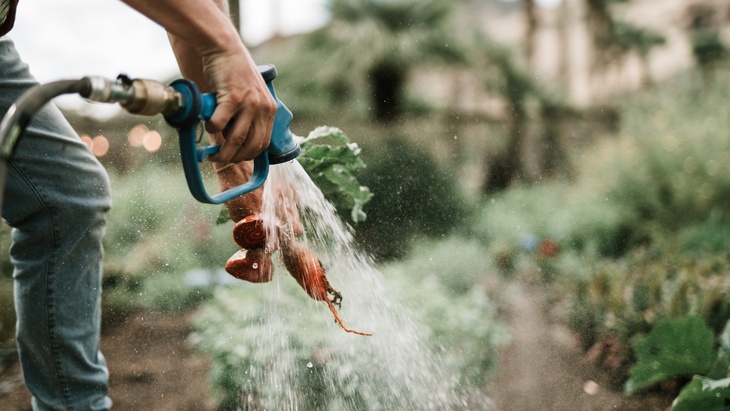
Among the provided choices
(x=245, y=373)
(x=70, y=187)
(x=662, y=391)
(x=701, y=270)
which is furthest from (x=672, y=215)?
(x=70, y=187)

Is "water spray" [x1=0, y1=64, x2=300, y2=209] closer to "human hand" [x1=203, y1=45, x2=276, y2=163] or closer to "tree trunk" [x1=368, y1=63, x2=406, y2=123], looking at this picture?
"human hand" [x1=203, y1=45, x2=276, y2=163]

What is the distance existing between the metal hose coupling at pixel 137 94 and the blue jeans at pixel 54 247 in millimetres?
414

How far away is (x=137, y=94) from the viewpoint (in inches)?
37.1

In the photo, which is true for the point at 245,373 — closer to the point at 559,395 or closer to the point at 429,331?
the point at 429,331

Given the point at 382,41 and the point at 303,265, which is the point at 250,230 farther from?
the point at 382,41

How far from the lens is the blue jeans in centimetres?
127

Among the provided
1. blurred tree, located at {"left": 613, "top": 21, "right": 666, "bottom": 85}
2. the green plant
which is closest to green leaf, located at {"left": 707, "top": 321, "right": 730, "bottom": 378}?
the green plant

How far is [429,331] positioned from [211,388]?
2.53ft

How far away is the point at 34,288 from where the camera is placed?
132 centimetres

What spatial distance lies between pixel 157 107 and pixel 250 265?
21.9 inches

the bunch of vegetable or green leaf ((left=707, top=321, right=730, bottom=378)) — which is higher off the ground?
the bunch of vegetable

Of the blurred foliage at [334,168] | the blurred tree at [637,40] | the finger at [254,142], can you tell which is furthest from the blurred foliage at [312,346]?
the blurred tree at [637,40]

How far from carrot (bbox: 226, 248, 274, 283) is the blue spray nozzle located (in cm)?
27

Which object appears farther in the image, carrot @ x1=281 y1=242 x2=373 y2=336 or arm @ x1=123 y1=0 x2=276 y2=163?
carrot @ x1=281 y1=242 x2=373 y2=336
